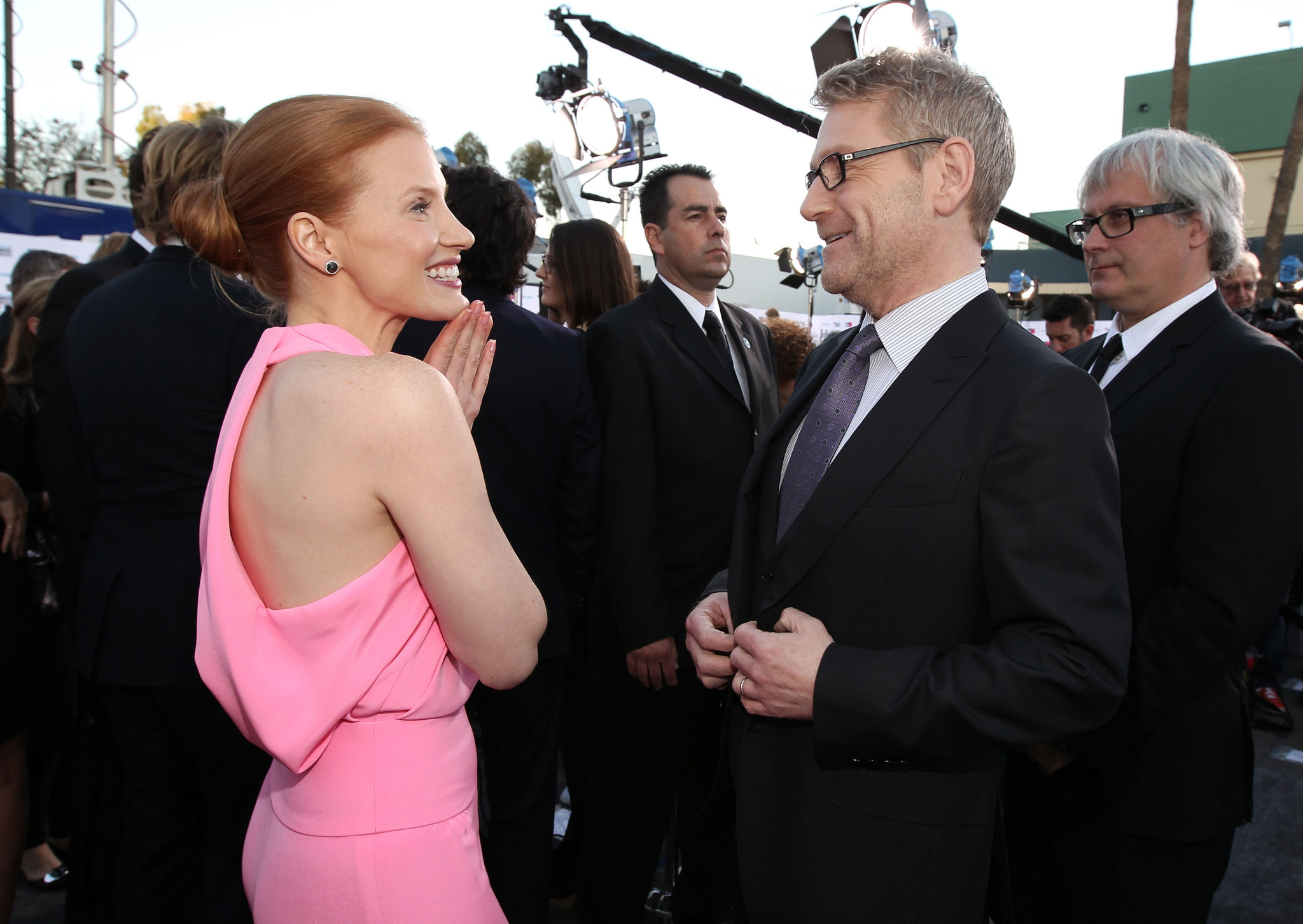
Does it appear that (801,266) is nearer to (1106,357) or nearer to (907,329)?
(1106,357)

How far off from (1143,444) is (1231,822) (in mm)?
869

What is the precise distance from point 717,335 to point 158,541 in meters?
1.88

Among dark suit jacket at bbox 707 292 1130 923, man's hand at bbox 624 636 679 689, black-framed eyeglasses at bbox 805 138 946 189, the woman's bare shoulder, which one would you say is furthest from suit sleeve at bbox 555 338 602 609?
the woman's bare shoulder

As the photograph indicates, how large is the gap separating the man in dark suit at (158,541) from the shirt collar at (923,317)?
1557 mm

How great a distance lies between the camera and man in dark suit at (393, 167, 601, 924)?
2.44 m

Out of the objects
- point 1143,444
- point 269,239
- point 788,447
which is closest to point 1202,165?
point 1143,444

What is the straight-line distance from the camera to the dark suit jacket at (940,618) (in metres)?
1.22

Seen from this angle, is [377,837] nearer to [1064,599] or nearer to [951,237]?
[1064,599]

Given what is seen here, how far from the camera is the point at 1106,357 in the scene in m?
2.26

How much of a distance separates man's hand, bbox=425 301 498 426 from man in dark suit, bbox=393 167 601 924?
73 cm

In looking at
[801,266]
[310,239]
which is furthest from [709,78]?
[310,239]

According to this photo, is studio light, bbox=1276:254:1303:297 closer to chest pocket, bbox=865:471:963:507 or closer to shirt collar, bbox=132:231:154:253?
chest pocket, bbox=865:471:963:507

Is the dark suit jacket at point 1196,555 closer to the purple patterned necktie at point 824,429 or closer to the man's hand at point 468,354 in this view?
the purple patterned necktie at point 824,429

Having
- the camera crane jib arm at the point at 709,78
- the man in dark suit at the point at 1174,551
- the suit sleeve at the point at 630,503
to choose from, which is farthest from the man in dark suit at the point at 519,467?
the camera crane jib arm at the point at 709,78
